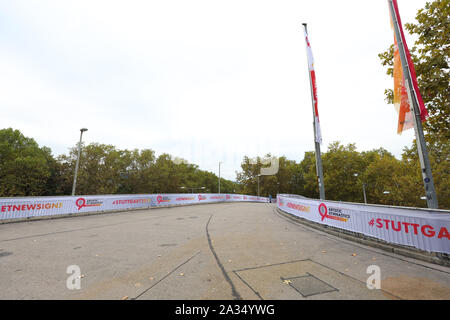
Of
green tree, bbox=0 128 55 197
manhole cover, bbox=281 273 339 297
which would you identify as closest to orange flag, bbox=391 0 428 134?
manhole cover, bbox=281 273 339 297

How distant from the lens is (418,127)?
6805 mm

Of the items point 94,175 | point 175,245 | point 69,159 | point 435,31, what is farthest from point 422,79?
point 69,159

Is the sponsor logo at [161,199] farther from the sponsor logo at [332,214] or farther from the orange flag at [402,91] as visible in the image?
the orange flag at [402,91]

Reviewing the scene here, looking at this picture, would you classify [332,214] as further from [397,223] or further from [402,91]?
[402,91]

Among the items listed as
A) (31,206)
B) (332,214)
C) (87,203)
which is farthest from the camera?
(87,203)

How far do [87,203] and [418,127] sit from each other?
20585 millimetres

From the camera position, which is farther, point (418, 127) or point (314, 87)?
point (314, 87)

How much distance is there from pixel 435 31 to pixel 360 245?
9497mm

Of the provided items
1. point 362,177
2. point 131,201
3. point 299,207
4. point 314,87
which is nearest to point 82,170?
point 131,201

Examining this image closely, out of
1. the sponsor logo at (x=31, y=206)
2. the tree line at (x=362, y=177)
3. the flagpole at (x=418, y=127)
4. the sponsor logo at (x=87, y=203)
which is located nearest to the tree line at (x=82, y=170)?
the tree line at (x=362, y=177)

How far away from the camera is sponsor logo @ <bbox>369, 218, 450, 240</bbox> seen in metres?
5.09

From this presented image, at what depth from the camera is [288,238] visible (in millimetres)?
7965

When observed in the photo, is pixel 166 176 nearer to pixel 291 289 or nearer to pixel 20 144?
pixel 20 144

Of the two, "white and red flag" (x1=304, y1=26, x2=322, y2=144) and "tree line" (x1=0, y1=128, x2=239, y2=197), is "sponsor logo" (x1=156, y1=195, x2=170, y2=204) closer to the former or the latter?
"white and red flag" (x1=304, y1=26, x2=322, y2=144)
